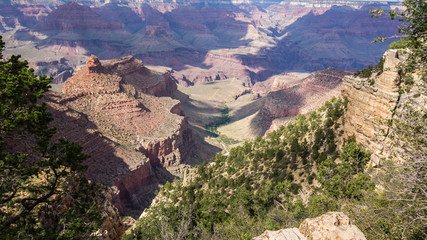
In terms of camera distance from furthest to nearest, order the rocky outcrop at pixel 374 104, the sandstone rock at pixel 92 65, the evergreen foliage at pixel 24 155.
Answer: the sandstone rock at pixel 92 65 → the rocky outcrop at pixel 374 104 → the evergreen foliage at pixel 24 155

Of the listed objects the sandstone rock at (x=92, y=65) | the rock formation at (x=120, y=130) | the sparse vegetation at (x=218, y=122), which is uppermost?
the sandstone rock at (x=92, y=65)

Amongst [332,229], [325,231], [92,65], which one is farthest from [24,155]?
[92,65]

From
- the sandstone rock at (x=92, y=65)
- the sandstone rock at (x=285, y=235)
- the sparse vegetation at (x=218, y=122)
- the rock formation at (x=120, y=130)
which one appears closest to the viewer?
the sandstone rock at (x=285, y=235)

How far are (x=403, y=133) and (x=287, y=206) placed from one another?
1148 cm

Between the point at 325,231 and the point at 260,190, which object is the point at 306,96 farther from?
the point at 325,231

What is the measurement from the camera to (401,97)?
55.7ft

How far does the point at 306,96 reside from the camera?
3233 inches

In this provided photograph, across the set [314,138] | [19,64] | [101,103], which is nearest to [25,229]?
[19,64]

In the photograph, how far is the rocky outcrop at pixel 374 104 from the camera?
696 inches

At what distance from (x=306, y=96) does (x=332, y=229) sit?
77852 millimetres

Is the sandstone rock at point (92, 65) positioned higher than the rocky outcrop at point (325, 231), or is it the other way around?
Result: the rocky outcrop at point (325, 231)

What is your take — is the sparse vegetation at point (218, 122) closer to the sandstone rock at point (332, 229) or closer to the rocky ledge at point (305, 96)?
the rocky ledge at point (305, 96)

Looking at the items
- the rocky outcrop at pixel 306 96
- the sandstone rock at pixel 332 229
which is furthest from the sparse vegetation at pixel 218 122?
the sandstone rock at pixel 332 229

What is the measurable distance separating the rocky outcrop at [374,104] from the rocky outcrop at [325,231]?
8363 mm
